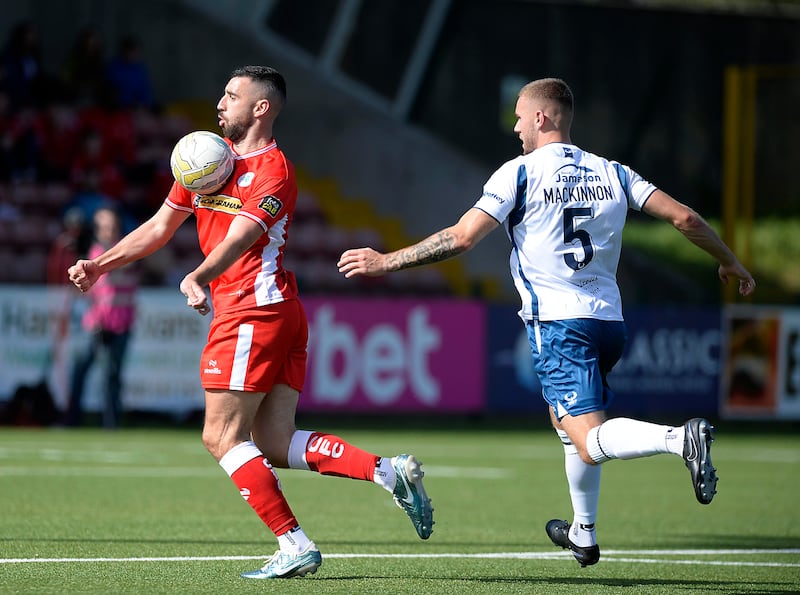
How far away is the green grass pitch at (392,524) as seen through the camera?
6.27 meters

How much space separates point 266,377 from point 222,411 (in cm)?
25

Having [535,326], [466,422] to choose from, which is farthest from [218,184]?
[466,422]

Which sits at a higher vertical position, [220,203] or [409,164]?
[409,164]

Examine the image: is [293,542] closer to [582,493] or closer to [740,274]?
[582,493]

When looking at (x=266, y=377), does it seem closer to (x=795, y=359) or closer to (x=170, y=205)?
(x=170, y=205)

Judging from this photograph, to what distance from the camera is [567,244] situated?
6.34 meters

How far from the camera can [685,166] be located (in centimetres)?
2661

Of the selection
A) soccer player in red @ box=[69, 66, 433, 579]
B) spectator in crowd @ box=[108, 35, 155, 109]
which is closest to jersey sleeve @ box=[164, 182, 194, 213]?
soccer player in red @ box=[69, 66, 433, 579]

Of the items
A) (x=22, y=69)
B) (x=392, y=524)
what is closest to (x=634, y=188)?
(x=392, y=524)

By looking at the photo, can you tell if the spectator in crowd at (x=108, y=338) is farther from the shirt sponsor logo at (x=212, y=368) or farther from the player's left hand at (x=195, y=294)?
the player's left hand at (x=195, y=294)

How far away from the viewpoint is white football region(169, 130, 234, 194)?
623 cm

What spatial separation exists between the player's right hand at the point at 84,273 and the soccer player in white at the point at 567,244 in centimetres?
157

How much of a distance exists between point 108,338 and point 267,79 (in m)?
9.01

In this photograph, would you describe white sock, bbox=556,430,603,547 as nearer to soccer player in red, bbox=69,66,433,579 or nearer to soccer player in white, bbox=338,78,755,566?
soccer player in white, bbox=338,78,755,566
